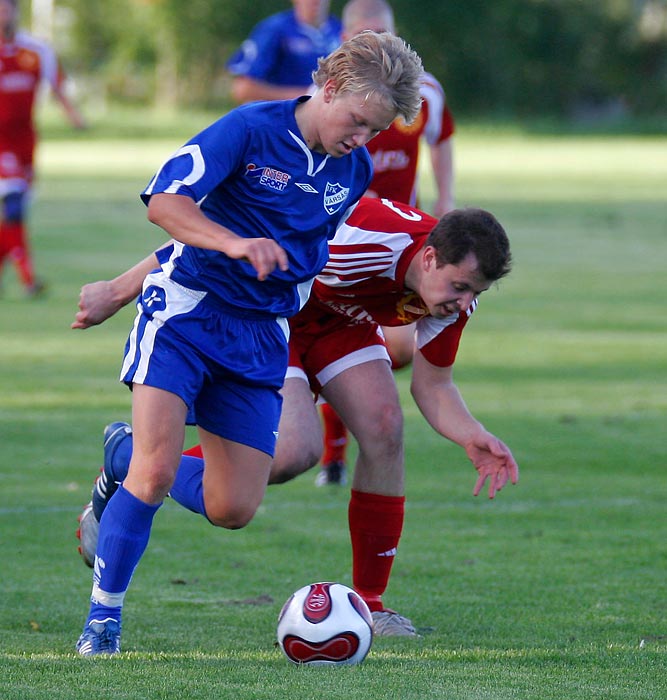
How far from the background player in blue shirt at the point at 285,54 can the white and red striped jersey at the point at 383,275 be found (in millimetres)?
4900

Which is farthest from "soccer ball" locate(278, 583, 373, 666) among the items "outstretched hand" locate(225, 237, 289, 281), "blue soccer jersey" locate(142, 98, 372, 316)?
"outstretched hand" locate(225, 237, 289, 281)

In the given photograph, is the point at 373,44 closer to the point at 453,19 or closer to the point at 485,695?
the point at 485,695

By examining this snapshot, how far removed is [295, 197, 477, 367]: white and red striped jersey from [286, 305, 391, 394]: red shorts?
0.23ft

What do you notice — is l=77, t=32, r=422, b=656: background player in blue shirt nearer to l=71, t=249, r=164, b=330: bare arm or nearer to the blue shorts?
the blue shorts

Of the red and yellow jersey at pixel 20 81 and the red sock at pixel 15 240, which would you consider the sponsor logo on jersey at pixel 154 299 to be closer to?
the red sock at pixel 15 240

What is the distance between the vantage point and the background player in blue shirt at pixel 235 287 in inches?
170

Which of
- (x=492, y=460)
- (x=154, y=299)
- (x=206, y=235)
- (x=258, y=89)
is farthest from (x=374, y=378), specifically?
(x=258, y=89)

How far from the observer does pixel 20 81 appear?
14.1 metres

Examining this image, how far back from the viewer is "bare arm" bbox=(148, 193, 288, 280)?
3945mm

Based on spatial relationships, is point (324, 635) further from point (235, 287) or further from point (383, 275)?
point (383, 275)

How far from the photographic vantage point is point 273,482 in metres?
5.32

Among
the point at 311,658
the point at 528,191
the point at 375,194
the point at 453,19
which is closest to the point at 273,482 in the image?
the point at 311,658

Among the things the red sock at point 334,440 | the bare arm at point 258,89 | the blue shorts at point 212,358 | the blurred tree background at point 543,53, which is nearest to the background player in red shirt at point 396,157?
the red sock at point 334,440

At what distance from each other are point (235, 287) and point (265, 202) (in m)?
0.27
